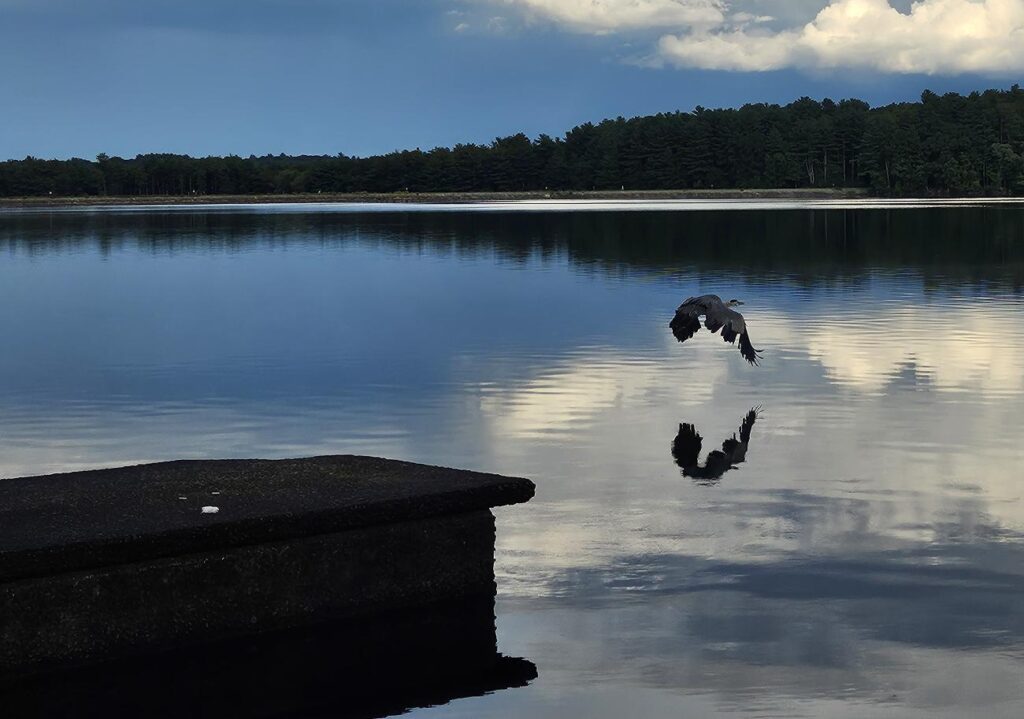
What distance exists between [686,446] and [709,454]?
1.97ft

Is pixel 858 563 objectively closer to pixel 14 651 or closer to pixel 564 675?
pixel 564 675

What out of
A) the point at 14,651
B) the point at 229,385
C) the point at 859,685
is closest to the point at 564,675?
the point at 859,685

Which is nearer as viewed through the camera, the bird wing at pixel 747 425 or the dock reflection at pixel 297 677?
the dock reflection at pixel 297 677

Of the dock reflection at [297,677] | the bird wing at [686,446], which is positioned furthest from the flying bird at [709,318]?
the dock reflection at [297,677]

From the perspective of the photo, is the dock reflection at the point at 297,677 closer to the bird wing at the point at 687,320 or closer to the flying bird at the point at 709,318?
the bird wing at the point at 687,320

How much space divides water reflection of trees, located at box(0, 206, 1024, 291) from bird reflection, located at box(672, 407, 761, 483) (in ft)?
102

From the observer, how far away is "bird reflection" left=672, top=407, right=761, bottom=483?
17312mm

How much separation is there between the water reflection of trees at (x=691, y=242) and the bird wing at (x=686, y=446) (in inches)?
1230

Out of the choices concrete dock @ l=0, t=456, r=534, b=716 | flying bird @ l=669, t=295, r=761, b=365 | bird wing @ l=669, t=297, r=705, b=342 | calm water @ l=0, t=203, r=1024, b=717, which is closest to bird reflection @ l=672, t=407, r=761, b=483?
calm water @ l=0, t=203, r=1024, b=717

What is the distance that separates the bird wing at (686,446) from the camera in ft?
59.3

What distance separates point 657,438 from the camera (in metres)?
19.6

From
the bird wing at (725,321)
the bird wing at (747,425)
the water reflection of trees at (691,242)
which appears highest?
the bird wing at (725,321)

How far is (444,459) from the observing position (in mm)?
18203

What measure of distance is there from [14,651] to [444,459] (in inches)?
335
